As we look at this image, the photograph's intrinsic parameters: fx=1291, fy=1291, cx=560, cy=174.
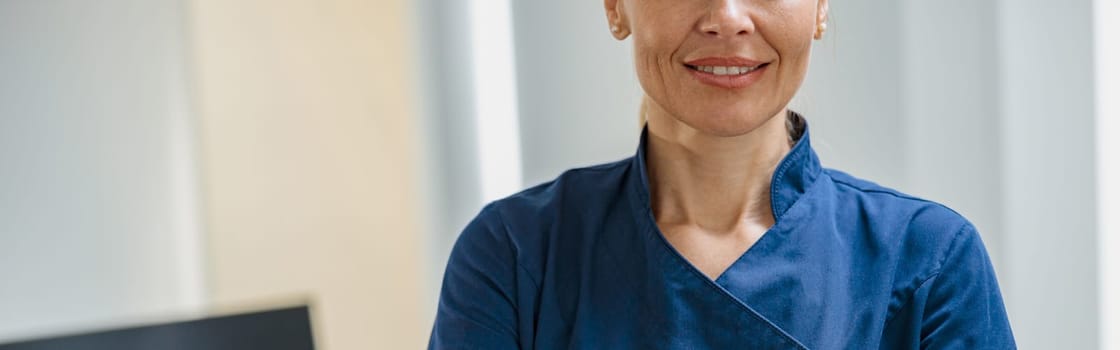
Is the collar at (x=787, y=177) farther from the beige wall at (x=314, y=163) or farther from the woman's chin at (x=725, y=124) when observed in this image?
the beige wall at (x=314, y=163)

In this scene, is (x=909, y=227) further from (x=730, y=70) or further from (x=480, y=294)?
(x=480, y=294)

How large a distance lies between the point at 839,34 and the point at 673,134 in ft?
Answer: 1.95

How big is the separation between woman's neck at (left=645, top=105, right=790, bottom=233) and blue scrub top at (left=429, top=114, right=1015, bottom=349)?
2cm

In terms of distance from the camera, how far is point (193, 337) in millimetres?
879

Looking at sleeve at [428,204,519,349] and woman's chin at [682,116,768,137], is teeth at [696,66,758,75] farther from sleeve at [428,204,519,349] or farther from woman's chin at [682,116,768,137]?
sleeve at [428,204,519,349]

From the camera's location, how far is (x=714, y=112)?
92 centimetres

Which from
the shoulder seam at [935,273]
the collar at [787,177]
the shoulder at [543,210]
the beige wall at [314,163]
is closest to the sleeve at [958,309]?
the shoulder seam at [935,273]

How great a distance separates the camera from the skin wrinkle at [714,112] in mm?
910

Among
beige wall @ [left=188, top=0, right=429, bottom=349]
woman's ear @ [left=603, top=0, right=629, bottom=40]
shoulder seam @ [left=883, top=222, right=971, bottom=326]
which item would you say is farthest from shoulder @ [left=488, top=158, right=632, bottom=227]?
beige wall @ [left=188, top=0, right=429, bottom=349]

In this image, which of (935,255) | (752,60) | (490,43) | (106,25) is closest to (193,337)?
(752,60)

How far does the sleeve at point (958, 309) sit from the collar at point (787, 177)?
117 mm

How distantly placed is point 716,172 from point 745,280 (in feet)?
0.29

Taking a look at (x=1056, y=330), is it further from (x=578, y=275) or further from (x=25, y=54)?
(x=25, y=54)

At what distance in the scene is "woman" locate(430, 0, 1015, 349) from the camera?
92cm
